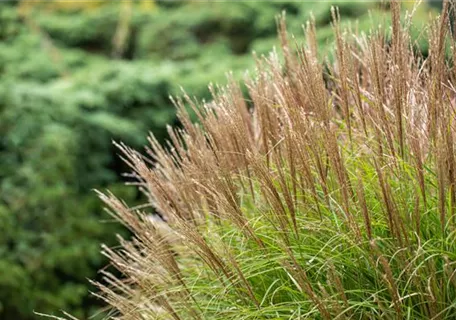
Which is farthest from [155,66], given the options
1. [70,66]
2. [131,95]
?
[70,66]

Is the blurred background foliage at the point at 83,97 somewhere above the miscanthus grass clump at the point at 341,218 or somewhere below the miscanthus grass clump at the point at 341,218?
below

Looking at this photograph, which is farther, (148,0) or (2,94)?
(148,0)

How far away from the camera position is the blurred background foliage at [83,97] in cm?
497

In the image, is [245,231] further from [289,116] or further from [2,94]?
[2,94]

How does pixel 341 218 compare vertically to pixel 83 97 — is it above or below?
above

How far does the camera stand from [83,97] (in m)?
5.90

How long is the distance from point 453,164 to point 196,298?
2.87 ft

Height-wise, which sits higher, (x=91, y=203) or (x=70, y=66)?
(x=70, y=66)

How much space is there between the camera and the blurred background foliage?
497cm

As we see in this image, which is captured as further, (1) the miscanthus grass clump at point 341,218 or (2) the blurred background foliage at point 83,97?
(2) the blurred background foliage at point 83,97

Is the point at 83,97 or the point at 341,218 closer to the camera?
the point at 341,218

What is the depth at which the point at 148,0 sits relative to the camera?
8148mm

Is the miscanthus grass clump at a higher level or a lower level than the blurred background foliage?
higher

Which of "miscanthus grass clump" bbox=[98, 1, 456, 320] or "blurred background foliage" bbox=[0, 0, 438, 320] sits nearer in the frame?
"miscanthus grass clump" bbox=[98, 1, 456, 320]
